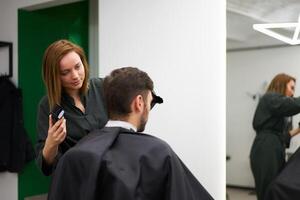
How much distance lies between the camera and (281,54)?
6.16ft

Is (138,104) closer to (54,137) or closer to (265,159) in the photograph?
(54,137)

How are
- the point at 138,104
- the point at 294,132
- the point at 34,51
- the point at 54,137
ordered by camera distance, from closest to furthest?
the point at 138,104 → the point at 54,137 → the point at 294,132 → the point at 34,51

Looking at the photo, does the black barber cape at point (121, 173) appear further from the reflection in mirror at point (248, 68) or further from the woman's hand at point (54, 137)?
the reflection in mirror at point (248, 68)

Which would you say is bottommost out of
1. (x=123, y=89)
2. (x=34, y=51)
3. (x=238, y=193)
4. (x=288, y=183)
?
(x=238, y=193)

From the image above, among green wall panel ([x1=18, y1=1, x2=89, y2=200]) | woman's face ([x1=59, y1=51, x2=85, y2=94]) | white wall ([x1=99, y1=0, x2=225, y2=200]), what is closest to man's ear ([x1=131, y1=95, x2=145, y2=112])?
woman's face ([x1=59, y1=51, x2=85, y2=94])

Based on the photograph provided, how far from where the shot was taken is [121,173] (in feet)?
3.99

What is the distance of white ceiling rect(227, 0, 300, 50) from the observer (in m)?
1.88

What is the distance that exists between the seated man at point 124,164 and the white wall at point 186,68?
0.67 metres

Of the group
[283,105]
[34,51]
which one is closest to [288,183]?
[283,105]

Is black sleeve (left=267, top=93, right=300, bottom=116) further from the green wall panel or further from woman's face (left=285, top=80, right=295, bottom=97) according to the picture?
the green wall panel

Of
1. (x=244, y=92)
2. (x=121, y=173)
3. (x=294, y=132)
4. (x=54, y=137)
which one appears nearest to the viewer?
(x=121, y=173)

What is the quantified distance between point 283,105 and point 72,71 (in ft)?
3.35

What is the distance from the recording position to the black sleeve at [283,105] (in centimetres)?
187

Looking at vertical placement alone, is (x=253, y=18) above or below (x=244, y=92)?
above
